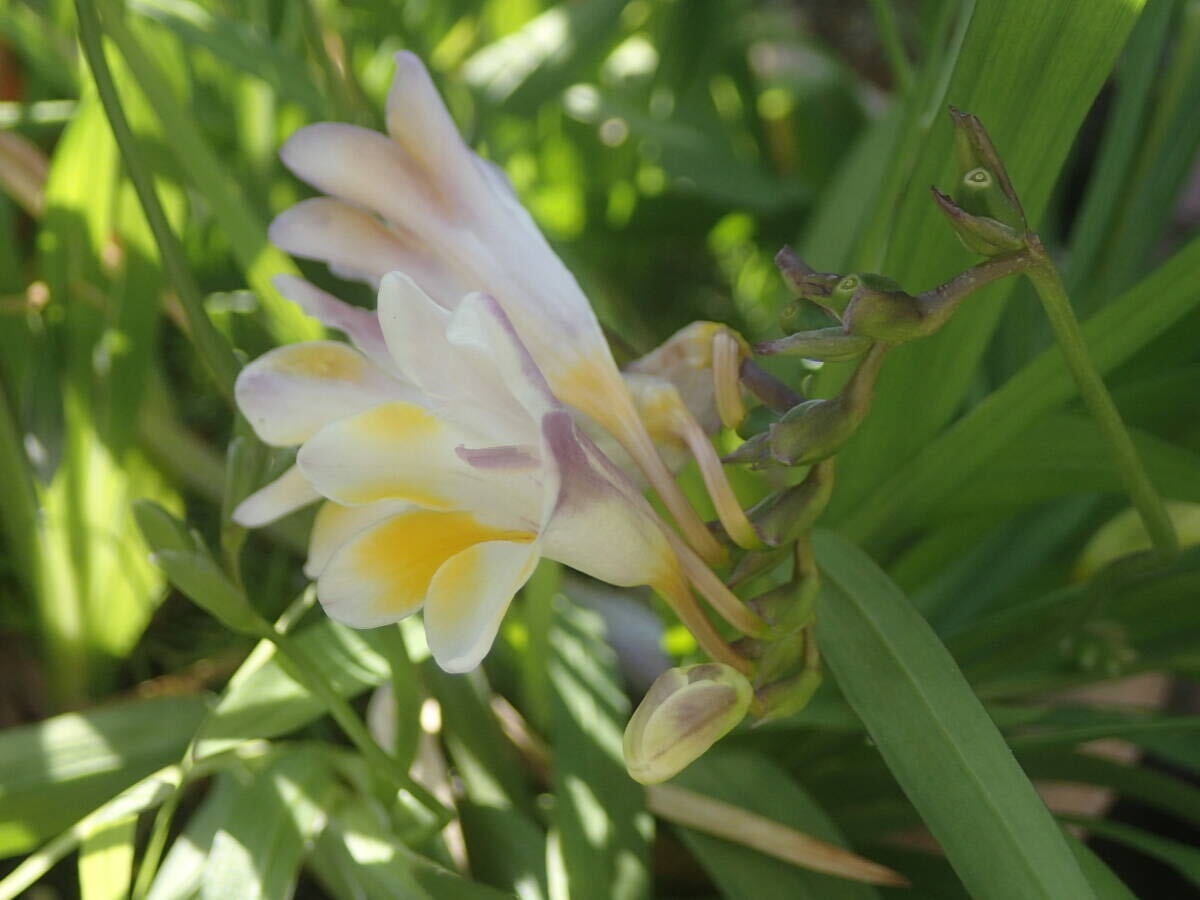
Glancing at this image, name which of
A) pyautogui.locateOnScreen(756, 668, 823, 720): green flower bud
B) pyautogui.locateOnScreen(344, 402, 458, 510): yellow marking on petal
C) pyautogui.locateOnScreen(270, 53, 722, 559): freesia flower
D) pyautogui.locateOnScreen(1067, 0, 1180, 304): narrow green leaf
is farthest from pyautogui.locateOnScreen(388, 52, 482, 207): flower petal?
pyautogui.locateOnScreen(1067, 0, 1180, 304): narrow green leaf

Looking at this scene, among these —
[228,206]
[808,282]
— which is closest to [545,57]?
[228,206]

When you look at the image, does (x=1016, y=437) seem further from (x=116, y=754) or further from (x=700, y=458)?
(x=116, y=754)

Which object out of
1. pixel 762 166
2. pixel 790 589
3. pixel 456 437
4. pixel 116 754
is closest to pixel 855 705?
pixel 790 589

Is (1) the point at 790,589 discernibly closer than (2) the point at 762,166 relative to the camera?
Yes

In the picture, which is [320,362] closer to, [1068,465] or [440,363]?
[440,363]

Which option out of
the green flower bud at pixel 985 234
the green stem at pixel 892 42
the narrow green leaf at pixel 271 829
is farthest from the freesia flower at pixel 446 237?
the green stem at pixel 892 42

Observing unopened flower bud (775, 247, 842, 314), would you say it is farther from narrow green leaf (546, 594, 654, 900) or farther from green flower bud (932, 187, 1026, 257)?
narrow green leaf (546, 594, 654, 900)

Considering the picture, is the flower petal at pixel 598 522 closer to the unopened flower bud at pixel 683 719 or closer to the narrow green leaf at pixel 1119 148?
the unopened flower bud at pixel 683 719
